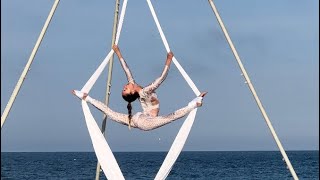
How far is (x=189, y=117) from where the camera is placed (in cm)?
1219

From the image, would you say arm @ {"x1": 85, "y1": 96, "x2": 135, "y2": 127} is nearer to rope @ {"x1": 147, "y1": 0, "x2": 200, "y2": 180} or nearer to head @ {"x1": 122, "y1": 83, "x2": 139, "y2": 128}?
head @ {"x1": 122, "y1": 83, "x2": 139, "y2": 128}

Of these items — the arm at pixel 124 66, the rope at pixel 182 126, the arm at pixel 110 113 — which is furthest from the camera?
the arm at pixel 110 113

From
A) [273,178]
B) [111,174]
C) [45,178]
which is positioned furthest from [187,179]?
[111,174]

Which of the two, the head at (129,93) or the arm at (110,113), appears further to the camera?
the arm at (110,113)

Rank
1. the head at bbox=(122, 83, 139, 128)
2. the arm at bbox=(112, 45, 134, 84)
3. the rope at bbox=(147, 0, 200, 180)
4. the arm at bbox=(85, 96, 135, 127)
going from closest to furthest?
1. the rope at bbox=(147, 0, 200, 180)
2. the head at bbox=(122, 83, 139, 128)
3. the arm at bbox=(112, 45, 134, 84)
4. the arm at bbox=(85, 96, 135, 127)

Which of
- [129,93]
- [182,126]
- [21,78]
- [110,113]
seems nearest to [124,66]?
[129,93]

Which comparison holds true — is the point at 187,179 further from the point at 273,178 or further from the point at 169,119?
the point at 169,119

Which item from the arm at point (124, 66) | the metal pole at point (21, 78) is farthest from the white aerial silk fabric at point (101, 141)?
the metal pole at point (21, 78)

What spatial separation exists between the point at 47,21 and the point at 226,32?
242 cm

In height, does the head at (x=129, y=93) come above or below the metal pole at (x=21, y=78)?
below

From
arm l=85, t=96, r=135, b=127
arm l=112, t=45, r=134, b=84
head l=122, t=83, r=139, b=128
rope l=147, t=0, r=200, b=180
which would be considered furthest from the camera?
arm l=85, t=96, r=135, b=127

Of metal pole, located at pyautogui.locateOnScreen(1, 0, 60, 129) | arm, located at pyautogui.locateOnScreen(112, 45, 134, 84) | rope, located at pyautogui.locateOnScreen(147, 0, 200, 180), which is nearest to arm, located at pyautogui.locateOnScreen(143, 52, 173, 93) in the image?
rope, located at pyautogui.locateOnScreen(147, 0, 200, 180)

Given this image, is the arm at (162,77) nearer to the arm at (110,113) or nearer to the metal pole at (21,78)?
the arm at (110,113)

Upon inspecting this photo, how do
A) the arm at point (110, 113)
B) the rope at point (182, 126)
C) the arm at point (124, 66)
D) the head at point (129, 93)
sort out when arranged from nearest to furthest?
the rope at point (182, 126)
the head at point (129, 93)
the arm at point (124, 66)
the arm at point (110, 113)
